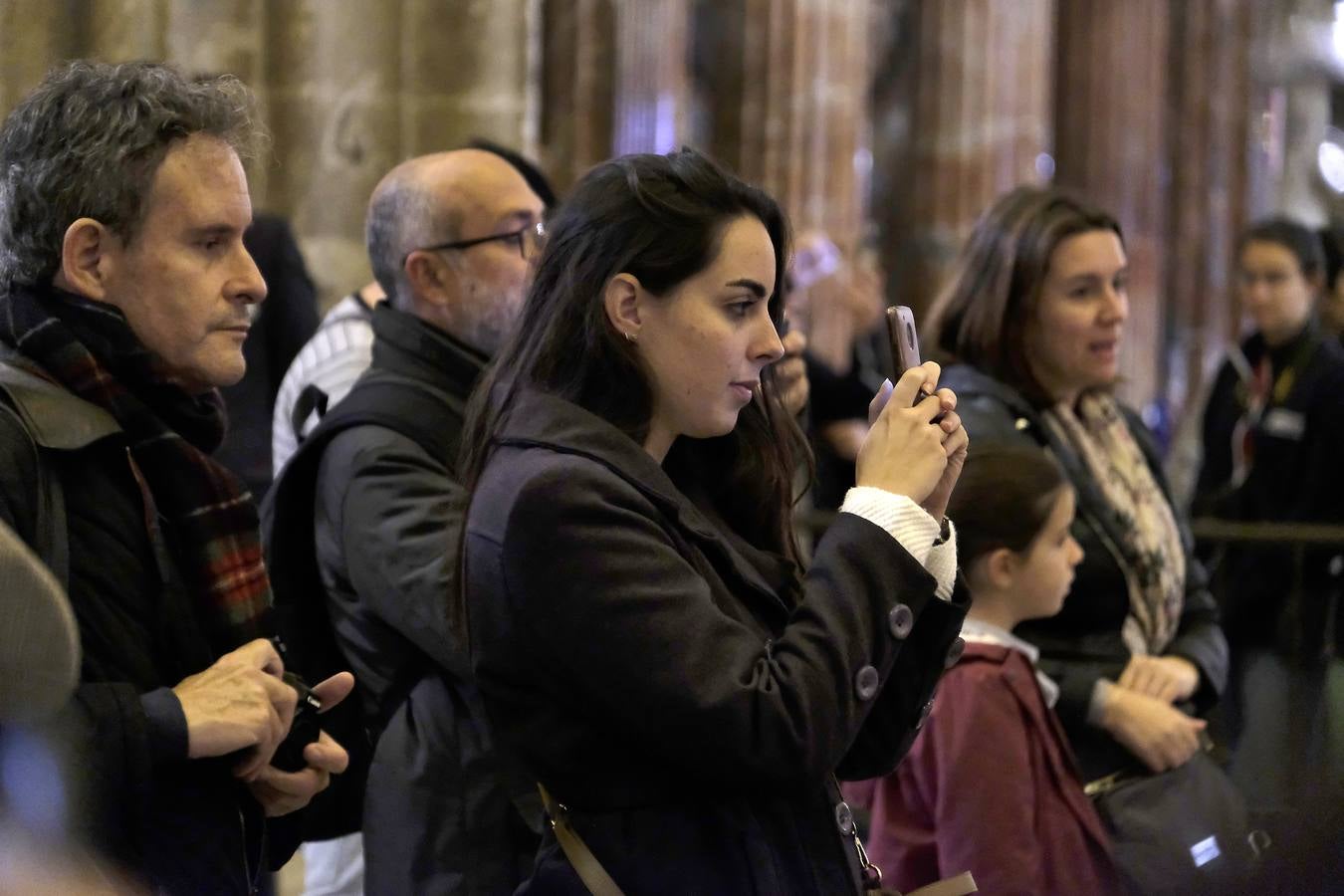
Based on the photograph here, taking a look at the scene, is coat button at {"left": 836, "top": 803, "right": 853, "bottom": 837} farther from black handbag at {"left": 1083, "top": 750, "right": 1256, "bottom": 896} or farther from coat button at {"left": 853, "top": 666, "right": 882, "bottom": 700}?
black handbag at {"left": 1083, "top": 750, "right": 1256, "bottom": 896}

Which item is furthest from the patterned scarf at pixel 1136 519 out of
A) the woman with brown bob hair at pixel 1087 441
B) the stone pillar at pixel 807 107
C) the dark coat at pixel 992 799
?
the stone pillar at pixel 807 107

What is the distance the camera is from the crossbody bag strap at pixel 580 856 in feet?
6.21

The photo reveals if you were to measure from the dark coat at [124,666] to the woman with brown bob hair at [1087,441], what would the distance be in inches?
62.5

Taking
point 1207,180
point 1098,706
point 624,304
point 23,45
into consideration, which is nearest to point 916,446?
point 624,304

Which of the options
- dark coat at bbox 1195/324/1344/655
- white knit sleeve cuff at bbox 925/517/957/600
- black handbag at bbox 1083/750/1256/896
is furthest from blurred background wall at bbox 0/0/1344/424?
black handbag at bbox 1083/750/1256/896

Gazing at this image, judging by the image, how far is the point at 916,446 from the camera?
199 centimetres

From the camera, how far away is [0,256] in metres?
2.11

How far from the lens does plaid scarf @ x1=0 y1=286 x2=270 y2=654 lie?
203cm

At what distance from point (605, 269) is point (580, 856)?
0.69 metres

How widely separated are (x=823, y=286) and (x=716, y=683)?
23.8ft

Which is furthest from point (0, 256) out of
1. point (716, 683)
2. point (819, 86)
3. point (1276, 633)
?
point (819, 86)

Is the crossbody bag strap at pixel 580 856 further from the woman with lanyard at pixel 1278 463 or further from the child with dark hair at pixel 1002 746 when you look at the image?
the woman with lanyard at pixel 1278 463

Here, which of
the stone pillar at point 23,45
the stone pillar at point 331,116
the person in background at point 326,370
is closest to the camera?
the person in background at point 326,370

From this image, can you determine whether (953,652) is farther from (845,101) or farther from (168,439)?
(845,101)
